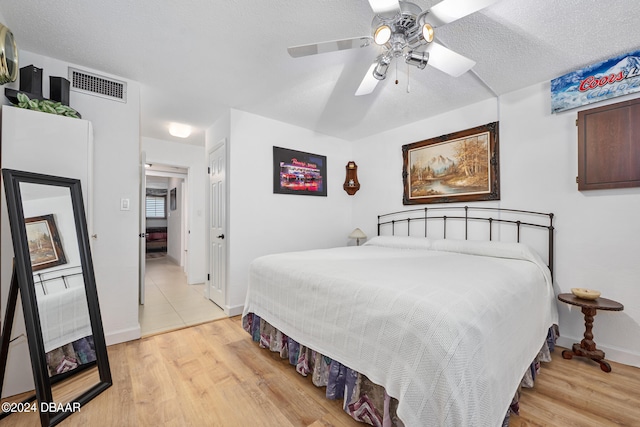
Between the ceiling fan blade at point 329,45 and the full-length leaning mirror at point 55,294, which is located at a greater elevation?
the ceiling fan blade at point 329,45

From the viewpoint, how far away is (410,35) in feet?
5.05

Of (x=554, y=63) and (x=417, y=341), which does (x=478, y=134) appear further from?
(x=417, y=341)

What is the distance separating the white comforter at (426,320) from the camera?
105 centimetres

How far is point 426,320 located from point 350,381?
26.1 inches

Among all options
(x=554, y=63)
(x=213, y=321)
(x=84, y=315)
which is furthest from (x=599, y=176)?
(x=84, y=315)

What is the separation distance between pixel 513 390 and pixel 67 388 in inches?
98.9

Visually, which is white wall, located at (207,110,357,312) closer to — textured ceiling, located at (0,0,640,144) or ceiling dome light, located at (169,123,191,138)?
ceiling dome light, located at (169,123,191,138)

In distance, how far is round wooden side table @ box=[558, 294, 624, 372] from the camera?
77.0 inches

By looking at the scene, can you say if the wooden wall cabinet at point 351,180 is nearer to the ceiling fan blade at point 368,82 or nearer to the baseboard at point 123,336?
the ceiling fan blade at point 368,82

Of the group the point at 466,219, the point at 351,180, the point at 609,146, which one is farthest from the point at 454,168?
the point at 351,180

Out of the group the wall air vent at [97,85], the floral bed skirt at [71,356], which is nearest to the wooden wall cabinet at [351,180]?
the wall air vent at [97,85]

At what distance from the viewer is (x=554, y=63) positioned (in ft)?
7.17

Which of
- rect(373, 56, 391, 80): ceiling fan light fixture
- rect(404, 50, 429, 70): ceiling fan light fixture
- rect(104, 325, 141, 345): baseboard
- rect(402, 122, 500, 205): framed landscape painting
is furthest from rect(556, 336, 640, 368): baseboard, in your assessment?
Answer: rect(104, 325, 141, 345): baseboard

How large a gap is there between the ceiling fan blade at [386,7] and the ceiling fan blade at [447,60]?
0.38m
